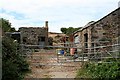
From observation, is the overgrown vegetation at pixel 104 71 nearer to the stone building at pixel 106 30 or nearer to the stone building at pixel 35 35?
the stone building at pixel 106 30

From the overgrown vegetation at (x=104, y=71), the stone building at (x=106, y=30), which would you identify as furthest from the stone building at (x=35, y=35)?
the overgrown vegetation at (x=104, y=71)

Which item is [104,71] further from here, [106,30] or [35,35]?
[35,35]

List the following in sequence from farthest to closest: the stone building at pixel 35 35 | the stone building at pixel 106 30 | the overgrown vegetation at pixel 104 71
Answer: the stone building at pixel 35 35
the stone building at pixel 106 30
the overgrown vegetation at pixel 104 71

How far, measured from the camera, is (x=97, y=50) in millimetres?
13734

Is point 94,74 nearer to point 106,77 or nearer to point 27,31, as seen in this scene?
point 106,77

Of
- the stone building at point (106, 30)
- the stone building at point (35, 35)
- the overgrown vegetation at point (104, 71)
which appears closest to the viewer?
the overgrown vegetation at point (104, 71)

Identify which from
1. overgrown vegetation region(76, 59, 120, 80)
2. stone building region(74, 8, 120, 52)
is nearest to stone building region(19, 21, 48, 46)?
stone building region(74, 8, 120, 52)

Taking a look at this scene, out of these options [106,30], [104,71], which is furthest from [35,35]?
[104,71]

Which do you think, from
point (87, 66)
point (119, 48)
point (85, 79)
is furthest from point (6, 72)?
point (119, 48)

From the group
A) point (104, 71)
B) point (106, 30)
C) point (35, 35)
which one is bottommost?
point (104, 71)

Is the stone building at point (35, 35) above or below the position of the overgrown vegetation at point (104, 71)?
above

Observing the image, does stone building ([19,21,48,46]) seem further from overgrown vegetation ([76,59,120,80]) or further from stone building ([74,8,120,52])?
overgrown vegetation ([76,59,120,80])

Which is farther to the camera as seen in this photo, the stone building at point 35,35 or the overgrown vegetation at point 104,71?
the stone building at point 35,35

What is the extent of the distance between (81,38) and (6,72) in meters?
10.6
